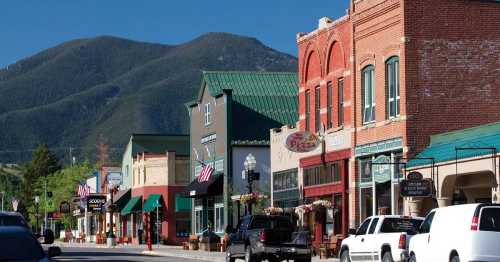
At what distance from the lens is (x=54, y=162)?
176m

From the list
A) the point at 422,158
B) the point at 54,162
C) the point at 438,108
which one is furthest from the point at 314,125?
the point at 54,162

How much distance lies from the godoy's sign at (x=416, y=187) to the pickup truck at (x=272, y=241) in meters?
3.81

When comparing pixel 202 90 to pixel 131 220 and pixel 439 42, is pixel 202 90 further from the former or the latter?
pixel 439 42

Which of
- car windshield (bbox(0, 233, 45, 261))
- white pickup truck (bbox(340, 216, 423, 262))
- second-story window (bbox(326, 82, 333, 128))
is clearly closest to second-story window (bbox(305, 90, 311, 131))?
second-story window (bbox(326, 82, 333, 128))

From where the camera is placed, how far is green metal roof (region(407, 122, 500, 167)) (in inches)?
1472

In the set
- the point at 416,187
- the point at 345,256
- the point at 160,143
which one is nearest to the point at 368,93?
the point at 416,187

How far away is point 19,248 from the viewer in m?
19.2

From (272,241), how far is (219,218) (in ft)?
107

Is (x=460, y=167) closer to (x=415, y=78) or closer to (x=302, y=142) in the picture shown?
(x=415, y=78)

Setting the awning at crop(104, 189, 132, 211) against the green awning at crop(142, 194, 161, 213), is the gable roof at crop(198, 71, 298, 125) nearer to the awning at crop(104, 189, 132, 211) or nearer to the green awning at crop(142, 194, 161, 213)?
the green awning at crop(142, 194, 161, 213)

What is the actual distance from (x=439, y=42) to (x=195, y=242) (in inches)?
1053

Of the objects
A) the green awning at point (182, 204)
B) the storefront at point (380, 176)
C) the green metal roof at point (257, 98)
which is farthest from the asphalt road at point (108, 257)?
the green awning at point (182, 204)

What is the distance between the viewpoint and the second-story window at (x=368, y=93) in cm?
4747

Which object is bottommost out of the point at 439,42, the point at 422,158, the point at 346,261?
the point at 346,261
